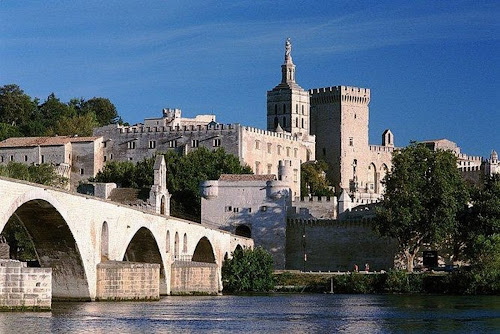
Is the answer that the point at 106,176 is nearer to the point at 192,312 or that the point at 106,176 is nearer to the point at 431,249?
the point at 431,249

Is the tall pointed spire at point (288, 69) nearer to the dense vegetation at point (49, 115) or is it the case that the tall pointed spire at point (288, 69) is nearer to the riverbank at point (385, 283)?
the dense vegetation at point (49, 115)

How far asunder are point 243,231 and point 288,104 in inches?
2115

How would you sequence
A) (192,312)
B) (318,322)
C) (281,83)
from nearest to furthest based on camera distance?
(318,322)
(192,312)
(281,83)

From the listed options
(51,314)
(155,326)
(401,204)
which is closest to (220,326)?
(155,326)

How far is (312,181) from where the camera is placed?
136 metres

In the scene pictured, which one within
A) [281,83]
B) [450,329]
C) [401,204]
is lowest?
[450,329]

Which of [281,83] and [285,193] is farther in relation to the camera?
[281,83]

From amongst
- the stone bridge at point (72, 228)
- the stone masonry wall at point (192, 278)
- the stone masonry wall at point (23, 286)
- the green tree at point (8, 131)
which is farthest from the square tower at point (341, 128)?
the stone masonry wall at point (23, 286)

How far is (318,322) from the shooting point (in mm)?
50500

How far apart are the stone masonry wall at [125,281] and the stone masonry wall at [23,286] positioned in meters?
10.2

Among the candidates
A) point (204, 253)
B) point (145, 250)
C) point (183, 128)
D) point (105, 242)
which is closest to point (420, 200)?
point (204, 253)

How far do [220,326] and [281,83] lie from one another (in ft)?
367

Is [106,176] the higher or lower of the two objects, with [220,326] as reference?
higher

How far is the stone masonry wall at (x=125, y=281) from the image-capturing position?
57750mm
